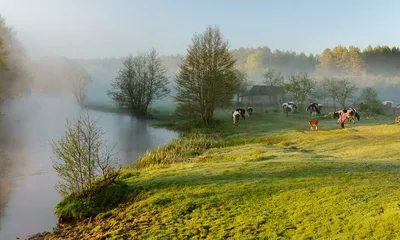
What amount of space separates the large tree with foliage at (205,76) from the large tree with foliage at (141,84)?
2637 cm

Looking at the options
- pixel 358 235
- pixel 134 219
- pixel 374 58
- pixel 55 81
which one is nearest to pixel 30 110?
pixel 55 81

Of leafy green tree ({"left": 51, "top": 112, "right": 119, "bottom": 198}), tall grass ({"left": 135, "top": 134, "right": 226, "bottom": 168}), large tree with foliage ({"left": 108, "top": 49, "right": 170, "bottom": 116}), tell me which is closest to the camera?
leafy green tree ({"left": 51, "top": 112, "right": 119, "bottom": 198})

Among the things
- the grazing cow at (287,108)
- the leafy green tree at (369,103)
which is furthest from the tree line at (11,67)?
the leafy green tree at (369,103)

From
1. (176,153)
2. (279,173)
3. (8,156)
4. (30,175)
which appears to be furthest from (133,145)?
(279,173)

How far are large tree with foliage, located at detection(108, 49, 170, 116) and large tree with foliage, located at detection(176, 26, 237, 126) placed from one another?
2637 cm

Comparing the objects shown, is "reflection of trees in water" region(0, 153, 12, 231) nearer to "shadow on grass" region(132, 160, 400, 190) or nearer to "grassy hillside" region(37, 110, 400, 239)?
"grassy hillside" region(37, 110, 400, 239)

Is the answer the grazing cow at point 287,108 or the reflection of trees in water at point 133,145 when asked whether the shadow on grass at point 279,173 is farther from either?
the grazing cow at point 287,108

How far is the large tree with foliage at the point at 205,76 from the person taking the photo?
49.8 meters

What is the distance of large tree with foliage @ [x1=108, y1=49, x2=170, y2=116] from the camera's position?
75312 millimetres

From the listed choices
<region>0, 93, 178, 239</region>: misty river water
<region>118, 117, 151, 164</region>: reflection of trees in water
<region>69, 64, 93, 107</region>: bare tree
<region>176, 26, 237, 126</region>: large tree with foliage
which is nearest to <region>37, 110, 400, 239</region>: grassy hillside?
<region>0, 93, 178, 239</region>: misty river water

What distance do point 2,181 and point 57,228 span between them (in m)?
9.74

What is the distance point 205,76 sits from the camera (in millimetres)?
49656

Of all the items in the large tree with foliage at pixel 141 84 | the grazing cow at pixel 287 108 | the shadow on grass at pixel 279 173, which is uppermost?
the large tree with foliage at pixel 141 84

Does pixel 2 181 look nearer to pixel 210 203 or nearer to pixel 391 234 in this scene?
pixel 210 203
